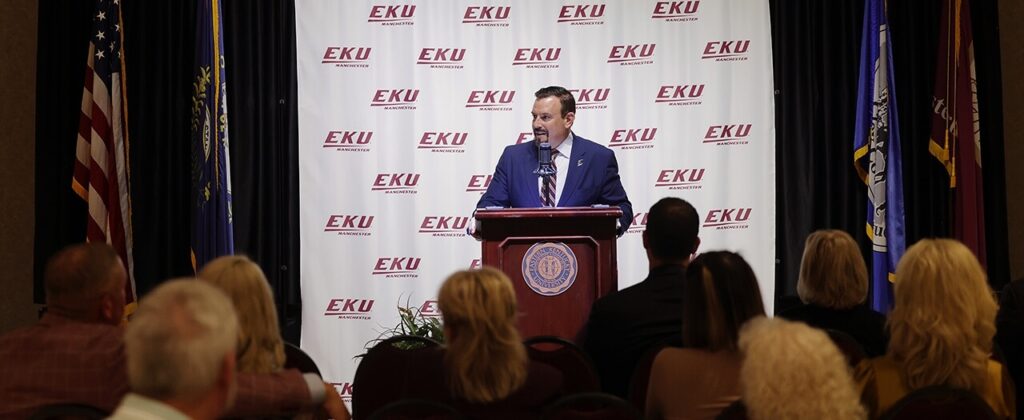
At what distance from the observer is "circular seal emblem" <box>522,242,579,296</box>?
5430mm

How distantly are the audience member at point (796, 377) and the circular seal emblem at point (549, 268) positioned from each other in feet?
9.36

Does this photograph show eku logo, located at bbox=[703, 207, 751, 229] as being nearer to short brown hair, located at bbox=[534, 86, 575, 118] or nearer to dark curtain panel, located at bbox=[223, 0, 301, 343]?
short brown hair, located at bbox=[534, 86, 575, 118]

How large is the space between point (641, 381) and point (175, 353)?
6.81ft

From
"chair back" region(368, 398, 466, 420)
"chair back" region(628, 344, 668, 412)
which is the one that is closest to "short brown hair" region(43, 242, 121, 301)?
"chair back" region(368, 398, 466, 420)

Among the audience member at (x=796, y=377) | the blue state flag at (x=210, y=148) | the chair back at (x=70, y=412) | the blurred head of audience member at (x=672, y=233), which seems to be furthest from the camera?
the blue state flag at (x=210, y=148)

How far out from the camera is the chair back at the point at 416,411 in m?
3.04

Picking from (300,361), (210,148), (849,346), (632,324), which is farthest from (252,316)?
(210,148)

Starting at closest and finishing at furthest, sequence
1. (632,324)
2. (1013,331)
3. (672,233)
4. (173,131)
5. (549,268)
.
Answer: (632,324) → (672,233) → (1013,331) → (549,268) → (173,131)

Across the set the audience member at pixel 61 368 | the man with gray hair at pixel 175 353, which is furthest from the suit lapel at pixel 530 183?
the man with gray hair at pixel 175 353

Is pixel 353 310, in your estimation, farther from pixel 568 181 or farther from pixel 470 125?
pixel 568 181

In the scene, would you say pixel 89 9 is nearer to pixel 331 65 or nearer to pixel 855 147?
pixel 331 65

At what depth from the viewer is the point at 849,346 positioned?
3.74 m

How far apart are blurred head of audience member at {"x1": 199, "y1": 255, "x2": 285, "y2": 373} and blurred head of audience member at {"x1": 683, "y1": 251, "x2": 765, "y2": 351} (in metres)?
1.26

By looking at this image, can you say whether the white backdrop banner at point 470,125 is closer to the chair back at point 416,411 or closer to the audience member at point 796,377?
the chair back at point 416,411
